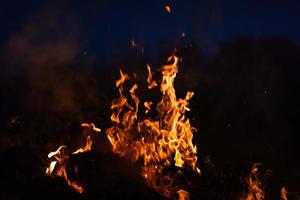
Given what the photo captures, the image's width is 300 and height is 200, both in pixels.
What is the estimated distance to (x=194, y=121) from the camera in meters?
15.4

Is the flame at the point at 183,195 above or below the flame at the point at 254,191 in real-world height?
below

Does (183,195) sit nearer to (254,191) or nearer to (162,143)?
(162,143)

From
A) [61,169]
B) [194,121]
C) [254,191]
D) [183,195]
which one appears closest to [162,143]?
[183,195]

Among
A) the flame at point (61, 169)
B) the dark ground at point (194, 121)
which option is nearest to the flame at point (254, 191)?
the dark ground at point (194, 121)

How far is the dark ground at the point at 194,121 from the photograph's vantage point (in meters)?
7.54

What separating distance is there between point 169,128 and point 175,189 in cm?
199

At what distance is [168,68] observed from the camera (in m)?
10.6

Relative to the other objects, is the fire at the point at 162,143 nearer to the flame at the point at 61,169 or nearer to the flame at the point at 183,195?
the flame at the point at 183,195

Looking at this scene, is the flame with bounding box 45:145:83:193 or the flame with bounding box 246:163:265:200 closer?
the flame with bounding box 45:145:83:193

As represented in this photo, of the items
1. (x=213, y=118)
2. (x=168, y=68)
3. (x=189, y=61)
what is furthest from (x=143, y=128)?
(x=189, y=61)

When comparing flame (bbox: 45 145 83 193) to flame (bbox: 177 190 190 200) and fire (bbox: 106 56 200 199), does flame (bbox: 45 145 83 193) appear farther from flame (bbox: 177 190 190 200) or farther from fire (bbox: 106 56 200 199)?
flame (bbox: 177 190 190 200)

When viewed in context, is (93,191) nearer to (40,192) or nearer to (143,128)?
(40,192)

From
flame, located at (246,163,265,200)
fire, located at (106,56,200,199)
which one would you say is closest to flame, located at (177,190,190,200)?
fire, located at (106,56,200,199)

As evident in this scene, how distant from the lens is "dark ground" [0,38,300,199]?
24.7ft
